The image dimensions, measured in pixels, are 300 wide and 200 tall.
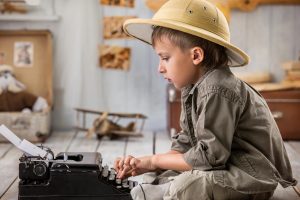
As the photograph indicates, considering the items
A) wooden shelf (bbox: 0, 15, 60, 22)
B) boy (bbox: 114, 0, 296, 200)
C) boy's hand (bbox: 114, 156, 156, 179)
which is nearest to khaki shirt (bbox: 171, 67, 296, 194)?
boy (bbox: 114, 0, 296, 200)

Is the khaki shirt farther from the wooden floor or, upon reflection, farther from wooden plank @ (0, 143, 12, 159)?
wooden plank @ (0, 143, 12, 159)

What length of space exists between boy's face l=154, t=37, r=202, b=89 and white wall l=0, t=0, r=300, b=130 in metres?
1.58

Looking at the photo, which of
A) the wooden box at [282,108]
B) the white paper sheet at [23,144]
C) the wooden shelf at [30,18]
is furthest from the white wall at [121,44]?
the white paper sheet at [23,144]

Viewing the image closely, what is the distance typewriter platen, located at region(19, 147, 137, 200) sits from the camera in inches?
61.3

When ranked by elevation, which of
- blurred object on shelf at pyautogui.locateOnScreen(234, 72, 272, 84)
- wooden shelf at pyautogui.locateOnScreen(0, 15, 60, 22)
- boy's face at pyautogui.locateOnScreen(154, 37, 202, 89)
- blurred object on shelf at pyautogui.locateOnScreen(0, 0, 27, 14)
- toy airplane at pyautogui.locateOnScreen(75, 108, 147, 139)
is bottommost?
toy airplane at pyautogui.locateOnScreen(75, 108, 147, 139)

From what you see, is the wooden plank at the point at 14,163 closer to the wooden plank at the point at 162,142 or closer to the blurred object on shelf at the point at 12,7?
the wooden plank at the point at 162,142

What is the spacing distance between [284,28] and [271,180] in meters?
1.83

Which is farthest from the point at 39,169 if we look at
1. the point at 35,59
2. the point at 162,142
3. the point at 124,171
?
the point at 35,59

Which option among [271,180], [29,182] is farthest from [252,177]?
[29,182]

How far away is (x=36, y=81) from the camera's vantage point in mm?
3188

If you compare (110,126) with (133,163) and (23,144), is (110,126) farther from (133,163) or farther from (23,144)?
(23,144)

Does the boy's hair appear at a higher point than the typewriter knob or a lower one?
higher

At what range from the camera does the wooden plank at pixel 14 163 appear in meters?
1.89

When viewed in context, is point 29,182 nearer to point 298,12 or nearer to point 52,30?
point 52,30
